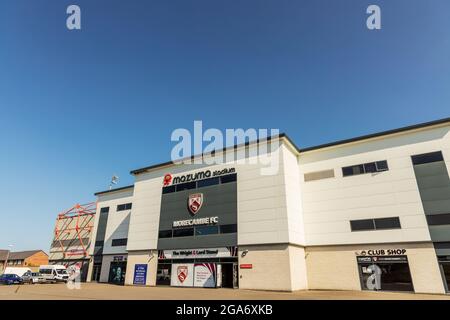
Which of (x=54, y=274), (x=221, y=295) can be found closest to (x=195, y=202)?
(x=221, y=295)

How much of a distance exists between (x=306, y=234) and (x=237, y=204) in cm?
727

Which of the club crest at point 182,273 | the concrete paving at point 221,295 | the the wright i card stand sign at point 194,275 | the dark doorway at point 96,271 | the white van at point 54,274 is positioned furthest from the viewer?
the dark doorway at point 96,271

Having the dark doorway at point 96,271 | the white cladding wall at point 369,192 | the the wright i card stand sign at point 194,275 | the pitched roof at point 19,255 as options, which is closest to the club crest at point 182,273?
the the wright i card stand sign at point 194,275

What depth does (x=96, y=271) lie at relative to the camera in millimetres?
40969

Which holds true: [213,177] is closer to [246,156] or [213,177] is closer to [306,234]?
[246,156]

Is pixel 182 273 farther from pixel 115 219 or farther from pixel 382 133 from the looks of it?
pixel 382 133

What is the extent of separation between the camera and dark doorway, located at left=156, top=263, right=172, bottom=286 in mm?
30312

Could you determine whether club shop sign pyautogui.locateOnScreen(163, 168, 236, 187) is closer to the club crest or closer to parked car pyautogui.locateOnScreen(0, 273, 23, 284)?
the club crest

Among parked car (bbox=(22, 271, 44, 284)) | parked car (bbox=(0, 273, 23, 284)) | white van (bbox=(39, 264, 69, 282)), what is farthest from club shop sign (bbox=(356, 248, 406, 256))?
parked car (bbox=(0, 273, 23, 284))

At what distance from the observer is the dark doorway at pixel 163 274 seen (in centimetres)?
3031

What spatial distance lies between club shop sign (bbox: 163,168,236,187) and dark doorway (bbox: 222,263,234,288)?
9187 mm

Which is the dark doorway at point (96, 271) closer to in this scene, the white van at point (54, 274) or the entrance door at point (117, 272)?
the entrance door at point (117, 272)

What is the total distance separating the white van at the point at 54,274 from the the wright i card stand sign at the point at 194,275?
19552mm

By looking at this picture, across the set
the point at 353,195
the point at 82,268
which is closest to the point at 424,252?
the point at 353,195
